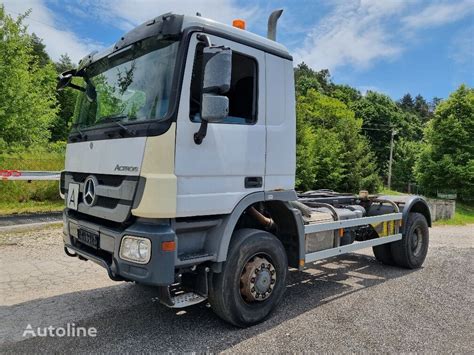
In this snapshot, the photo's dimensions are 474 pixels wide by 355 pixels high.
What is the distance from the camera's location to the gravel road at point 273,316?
369 centimetres

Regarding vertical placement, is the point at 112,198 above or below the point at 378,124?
below

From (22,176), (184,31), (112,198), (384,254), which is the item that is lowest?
(384,254)

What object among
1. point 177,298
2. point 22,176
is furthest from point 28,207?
point 177,298

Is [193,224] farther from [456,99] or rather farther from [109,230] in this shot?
[456,99]

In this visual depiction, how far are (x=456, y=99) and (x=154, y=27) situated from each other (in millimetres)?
30850

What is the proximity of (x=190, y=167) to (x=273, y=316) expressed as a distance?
2.09 metres

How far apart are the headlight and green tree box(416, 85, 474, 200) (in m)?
28.1

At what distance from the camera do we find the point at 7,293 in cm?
502

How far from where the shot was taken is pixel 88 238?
154 inches

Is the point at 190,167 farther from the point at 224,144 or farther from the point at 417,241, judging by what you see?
the point at 417,241

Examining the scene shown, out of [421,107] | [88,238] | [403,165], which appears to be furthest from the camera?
[421,107]

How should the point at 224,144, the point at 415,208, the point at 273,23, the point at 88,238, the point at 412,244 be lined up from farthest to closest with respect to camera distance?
the point at 415,208 < the point at 412,244 < the point at 273,23 < the point at 88,238 < the point at 224,144

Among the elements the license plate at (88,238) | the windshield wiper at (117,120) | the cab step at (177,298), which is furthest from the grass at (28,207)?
the cab step at (177,298)

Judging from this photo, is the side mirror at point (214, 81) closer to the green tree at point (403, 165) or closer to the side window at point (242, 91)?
the side window at point (242, 91)
